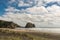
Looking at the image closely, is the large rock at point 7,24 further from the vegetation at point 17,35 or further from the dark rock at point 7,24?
the vegetation at point 17,35

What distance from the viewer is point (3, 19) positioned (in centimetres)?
520

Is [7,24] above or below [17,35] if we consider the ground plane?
above

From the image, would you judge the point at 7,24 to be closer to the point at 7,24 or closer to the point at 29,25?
the point at 7,24

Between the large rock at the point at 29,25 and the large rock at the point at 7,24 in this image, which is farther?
the large rock at the point at 7,24

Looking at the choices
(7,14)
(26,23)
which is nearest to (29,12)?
(26,23)

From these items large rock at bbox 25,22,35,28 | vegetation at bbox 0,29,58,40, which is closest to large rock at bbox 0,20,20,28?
vegetation at bbox 0,29,58,40

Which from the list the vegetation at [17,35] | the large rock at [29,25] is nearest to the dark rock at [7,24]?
the vegetation at [17,35]

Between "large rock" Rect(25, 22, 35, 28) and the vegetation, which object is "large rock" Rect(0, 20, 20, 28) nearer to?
the vegetation

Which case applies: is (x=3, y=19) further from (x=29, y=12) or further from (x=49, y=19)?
(x=49, y=19)

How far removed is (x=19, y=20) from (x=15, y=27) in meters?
0.26

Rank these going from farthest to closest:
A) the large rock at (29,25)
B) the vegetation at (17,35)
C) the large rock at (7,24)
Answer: the large rock at (7,24), the large rock at (29,25), the vegetation at (17,35)

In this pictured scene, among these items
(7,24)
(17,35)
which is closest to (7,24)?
(7,24)

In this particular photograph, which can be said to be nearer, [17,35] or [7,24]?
[17,35]

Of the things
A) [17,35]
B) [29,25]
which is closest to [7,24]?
[17,35]
